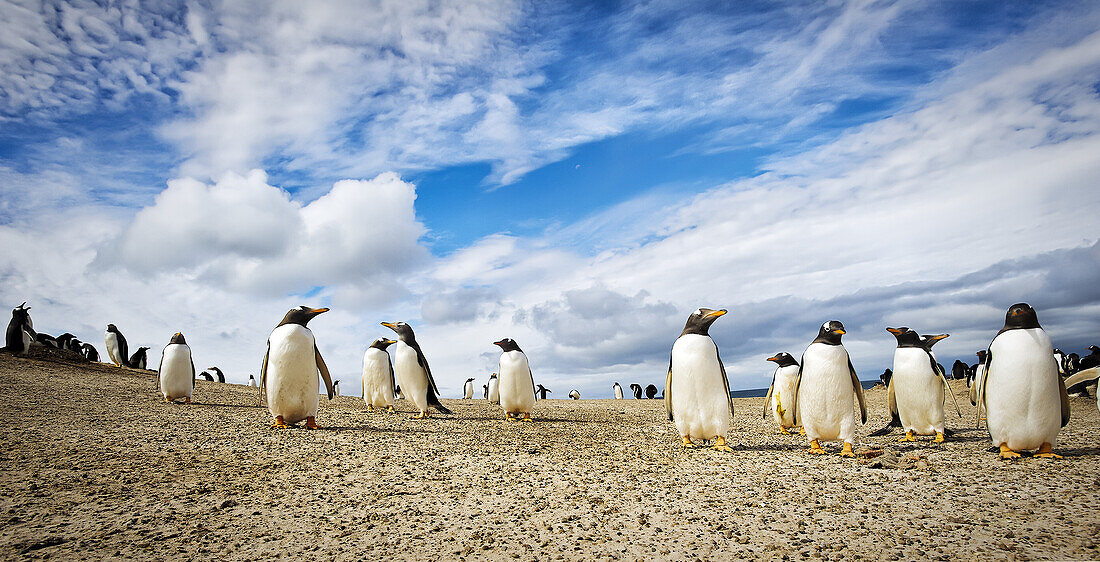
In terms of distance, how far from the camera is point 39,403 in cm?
1185

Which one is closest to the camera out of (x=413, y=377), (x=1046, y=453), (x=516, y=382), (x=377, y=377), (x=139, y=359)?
(x=1046, y=453)

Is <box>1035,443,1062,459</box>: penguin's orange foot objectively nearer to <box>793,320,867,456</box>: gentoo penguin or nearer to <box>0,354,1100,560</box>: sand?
<box>0,354,1100,560</box>: sand

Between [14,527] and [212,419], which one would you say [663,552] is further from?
[212,419]

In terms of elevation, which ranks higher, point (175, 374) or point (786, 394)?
point (175, 374)

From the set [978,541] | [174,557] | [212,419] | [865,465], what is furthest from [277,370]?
[978,541]

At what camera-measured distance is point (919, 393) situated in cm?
973

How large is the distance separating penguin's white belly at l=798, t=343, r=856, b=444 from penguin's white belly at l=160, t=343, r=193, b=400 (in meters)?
13.0

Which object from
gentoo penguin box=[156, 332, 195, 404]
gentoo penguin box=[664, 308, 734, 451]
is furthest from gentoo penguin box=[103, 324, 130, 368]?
gentoo penguin box=[664, 308, 734, 451]

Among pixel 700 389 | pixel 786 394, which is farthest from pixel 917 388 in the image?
pixel 700 389

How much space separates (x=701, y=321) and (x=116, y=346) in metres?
23.7

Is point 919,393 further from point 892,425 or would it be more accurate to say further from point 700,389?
point 700,389

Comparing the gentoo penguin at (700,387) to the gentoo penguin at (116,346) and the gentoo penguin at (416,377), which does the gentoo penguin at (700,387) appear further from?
the gentoo penguin at (116,346)

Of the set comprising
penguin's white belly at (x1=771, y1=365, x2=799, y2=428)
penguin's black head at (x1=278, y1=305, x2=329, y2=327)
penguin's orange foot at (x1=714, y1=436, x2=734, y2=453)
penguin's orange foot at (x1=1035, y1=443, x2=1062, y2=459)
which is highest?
penguin's black head at (x1=278, y1=305, x2=329, y2=327)

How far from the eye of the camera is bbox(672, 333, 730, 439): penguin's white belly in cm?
841
